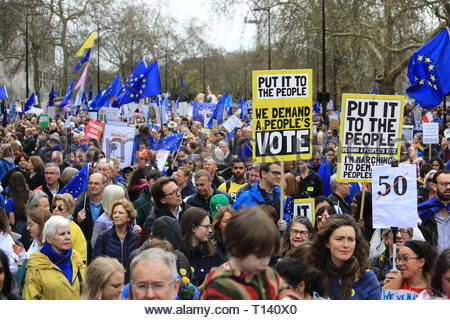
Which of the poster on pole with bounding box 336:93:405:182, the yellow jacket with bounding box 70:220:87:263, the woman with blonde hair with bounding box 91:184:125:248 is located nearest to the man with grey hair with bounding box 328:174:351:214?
the poster on pole with bounding box 336:93:405:182

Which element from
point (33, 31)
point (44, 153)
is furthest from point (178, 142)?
point (33, 31)

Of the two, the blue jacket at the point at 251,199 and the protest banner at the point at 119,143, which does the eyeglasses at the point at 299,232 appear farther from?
the protest banner at the point at 119,143

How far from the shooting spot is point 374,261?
6.05 m

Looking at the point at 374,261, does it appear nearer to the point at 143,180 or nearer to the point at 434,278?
the point at 434,278

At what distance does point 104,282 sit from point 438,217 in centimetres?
385

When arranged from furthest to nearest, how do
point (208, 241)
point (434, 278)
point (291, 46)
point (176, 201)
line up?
point (291, 46), point (176, 201), point (208, 241), point (434, 278)

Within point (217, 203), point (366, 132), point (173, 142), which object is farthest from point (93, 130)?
point (366, 132)

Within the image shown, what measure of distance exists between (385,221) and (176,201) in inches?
80.9

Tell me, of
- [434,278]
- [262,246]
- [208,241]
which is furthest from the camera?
[208,241]

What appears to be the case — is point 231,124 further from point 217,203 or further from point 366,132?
point 366,132

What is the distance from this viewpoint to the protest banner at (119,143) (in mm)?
11609

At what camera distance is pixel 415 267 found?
4.98 meters

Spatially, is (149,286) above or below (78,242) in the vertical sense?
above

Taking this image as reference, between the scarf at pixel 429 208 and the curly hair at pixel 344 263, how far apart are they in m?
2.55
